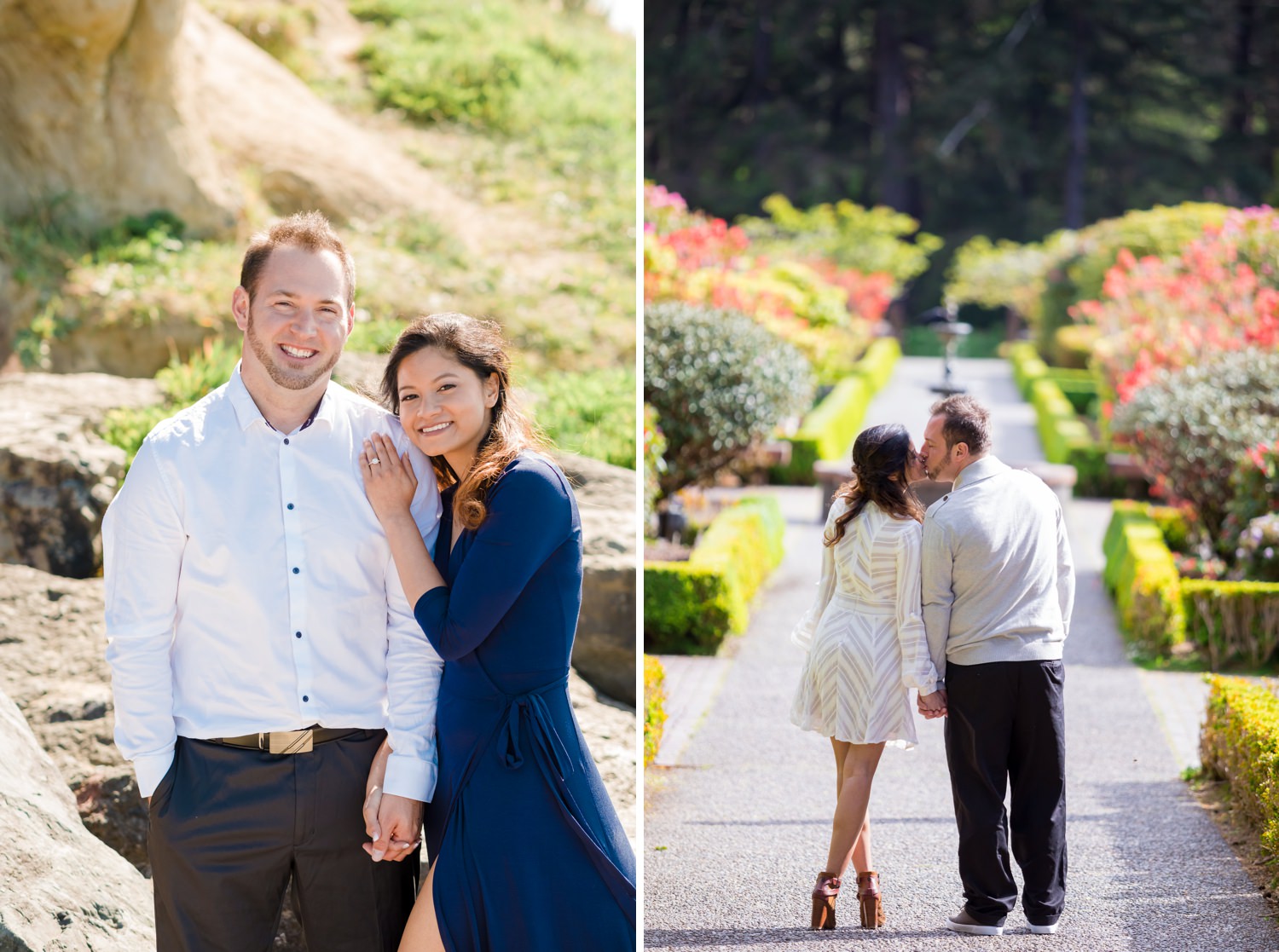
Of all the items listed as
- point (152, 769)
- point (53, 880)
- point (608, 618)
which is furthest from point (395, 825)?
point (608, 618)

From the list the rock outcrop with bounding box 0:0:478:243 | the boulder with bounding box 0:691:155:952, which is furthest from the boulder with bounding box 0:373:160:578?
the rock outcrop with bounding box 0:0:478:243

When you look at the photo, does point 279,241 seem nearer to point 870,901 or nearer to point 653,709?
point 870,901

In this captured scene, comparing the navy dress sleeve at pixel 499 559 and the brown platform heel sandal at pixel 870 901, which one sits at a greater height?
the navy dress sleeve at pixel 499 559

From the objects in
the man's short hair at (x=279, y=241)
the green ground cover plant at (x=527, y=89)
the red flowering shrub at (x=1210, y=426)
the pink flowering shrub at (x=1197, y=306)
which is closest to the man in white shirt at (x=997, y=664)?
the man's short hair at (x=279, y=241)

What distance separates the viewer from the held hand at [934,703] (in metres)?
2.83

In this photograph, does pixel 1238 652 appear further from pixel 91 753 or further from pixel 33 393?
pixel 33 393

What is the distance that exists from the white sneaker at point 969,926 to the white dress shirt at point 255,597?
1230 mm

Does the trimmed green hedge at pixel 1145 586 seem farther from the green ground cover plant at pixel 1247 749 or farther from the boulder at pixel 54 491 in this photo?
the boulder at pixel 54 491

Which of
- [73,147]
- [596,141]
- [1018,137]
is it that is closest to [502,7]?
[596,141]

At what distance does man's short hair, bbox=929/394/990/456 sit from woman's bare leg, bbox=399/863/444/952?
1.45 metres

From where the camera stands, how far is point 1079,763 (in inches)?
151

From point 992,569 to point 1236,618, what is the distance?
3676 mm

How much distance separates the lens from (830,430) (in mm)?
11547

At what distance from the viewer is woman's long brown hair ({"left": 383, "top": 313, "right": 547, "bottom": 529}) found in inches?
88.6
